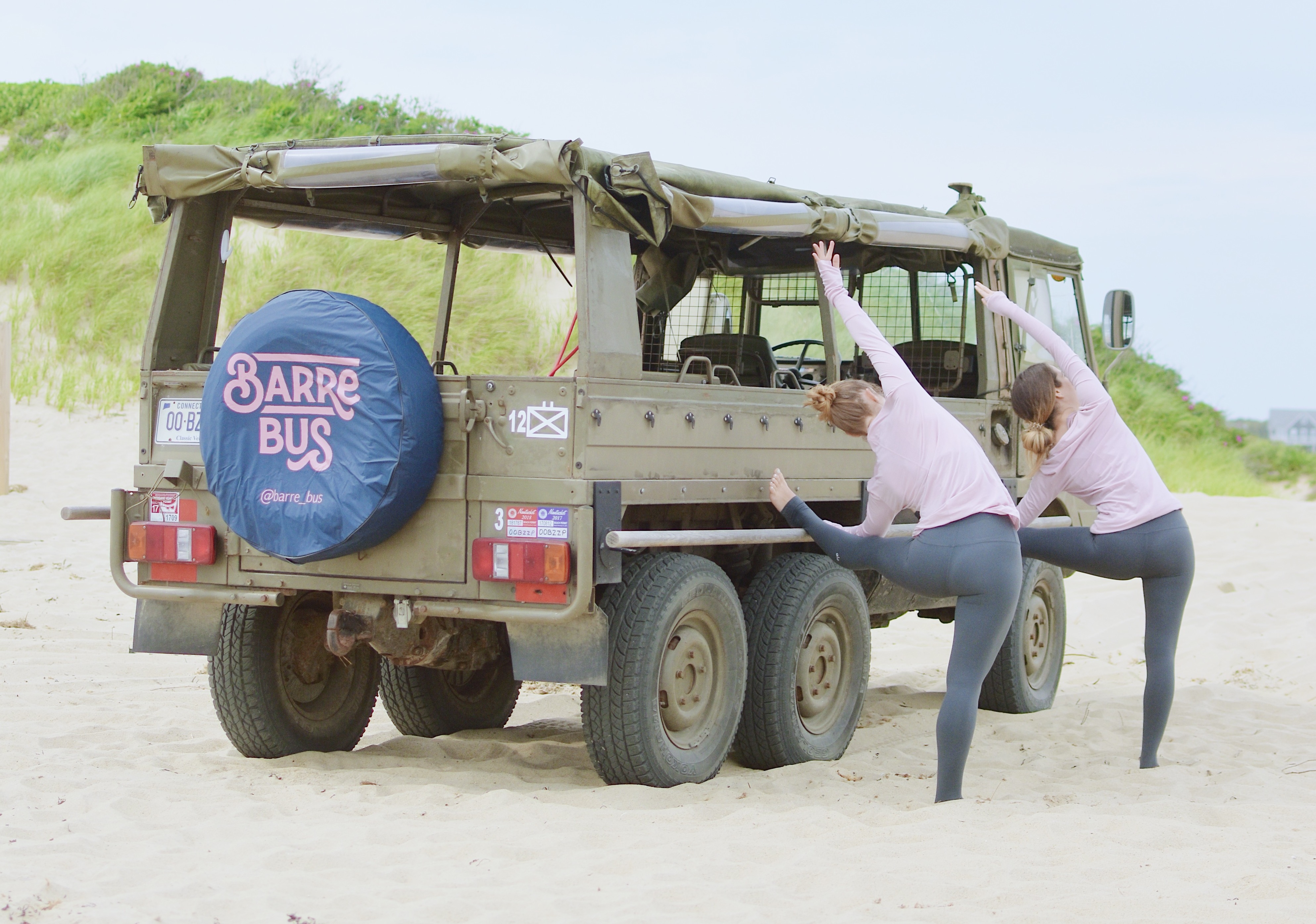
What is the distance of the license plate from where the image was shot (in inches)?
Result: 222

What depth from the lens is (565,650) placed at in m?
5.12

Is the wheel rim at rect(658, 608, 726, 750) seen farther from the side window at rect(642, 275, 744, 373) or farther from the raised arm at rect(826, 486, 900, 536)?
the side window at rect(642, 275, 744, 373)

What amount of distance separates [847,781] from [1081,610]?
21.0 feet

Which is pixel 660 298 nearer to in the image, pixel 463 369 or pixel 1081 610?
pixel 1081 610

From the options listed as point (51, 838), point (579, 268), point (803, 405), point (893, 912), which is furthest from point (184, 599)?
point (893, 912)

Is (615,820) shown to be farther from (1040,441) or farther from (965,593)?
(1040,441)

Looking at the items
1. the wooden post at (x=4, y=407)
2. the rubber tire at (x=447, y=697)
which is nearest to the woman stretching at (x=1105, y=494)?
the rubber tire at (x=447, y=697)

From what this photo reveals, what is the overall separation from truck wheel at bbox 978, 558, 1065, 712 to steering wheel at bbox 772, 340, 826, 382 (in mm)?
1586

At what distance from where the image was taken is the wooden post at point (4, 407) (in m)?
12.8

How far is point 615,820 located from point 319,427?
168 centimetres

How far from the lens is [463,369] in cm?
1739

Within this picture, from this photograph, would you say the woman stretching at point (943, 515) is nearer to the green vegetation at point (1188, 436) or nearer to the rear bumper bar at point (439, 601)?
the rear bumper bar at point (439, 601)

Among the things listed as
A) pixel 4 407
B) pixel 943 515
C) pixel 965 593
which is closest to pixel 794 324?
pixel 943 515

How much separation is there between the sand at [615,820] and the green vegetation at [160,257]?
7.67 metres
